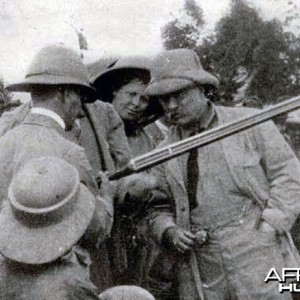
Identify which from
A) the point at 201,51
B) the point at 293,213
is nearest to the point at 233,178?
the point at 293,213

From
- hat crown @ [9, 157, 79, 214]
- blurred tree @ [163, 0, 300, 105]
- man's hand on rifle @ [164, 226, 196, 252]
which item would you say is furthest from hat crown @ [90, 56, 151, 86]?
blurred tree @ [163, 0, 300, 105]

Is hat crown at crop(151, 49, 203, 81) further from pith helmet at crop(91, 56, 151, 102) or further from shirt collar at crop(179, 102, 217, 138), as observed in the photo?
pith helmet at crop(91, 56, 151, 102)

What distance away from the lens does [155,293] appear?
4.64 meters

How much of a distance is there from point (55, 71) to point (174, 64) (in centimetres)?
83

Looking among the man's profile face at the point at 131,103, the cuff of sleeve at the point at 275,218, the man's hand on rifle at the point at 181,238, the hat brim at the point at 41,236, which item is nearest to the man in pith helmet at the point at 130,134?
the man's profile face at the point at 131,103

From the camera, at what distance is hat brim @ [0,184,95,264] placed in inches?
119

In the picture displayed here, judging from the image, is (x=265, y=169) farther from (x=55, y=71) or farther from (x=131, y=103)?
(x=55, y=71)

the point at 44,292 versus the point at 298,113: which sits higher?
the point at 44,292

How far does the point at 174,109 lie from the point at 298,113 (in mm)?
2902

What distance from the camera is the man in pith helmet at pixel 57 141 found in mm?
3174

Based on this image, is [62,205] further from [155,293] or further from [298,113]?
[298,113]

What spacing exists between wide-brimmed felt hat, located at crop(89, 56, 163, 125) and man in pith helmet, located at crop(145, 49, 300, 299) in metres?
0.75

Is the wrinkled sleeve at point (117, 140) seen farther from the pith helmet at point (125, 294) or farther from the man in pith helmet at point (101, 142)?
the pith helmet at point (125, 294)

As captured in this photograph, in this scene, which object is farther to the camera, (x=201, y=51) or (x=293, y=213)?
(x=201, y=51)
